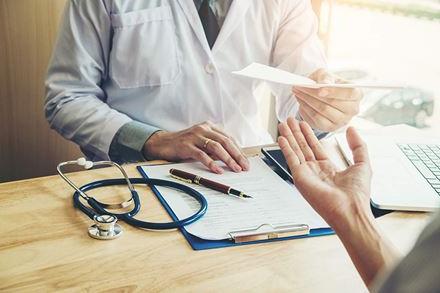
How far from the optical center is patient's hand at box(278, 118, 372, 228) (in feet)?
2.45

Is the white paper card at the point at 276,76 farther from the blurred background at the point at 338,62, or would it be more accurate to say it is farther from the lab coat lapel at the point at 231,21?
the lab coat lapel at the point at 231,21

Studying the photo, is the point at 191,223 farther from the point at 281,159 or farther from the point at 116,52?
the point at 116,52

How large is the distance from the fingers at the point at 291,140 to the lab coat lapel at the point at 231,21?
452 mm

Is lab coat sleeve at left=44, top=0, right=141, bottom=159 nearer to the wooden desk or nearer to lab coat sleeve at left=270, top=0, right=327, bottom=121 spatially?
the wooden desk

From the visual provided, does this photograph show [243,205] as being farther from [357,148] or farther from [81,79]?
[81,79]

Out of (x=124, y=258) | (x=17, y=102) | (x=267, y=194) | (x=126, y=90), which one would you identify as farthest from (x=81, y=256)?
(x=17, y=102)

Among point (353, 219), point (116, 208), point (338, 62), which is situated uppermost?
point (353, 219)

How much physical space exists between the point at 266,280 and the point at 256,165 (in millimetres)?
387

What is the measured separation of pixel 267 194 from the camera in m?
0.99

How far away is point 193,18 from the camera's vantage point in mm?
1355

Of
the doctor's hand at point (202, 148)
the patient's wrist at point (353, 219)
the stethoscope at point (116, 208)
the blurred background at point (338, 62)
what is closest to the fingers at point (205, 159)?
the doctor's hand at point (202, 148)

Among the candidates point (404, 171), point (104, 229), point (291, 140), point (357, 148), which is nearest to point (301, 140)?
point (291, 140)

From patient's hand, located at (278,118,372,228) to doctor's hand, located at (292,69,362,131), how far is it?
21cm

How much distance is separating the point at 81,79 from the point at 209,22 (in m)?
0.36
